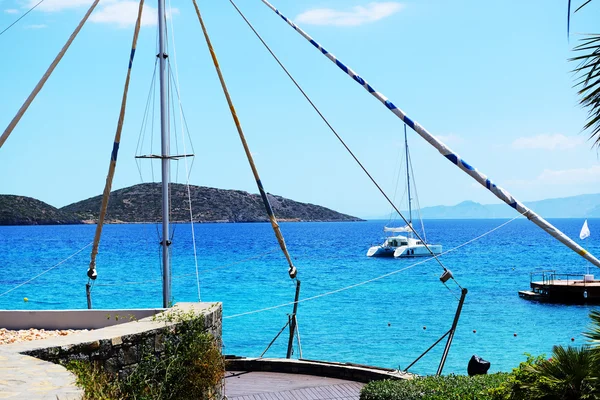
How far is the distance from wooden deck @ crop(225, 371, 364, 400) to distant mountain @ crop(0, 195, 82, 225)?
14707cm

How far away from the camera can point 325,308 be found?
46.7 m

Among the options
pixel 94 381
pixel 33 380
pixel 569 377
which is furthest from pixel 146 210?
pixel 569 377

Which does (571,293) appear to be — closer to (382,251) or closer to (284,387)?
(284,387)

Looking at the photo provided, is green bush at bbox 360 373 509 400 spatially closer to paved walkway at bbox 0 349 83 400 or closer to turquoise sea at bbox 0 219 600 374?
paved walkway at bbox 0 349 83 400

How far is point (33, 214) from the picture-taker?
16450cm

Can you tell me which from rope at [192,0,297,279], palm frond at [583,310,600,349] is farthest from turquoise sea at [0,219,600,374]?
palm frond at [583,310,600,349]

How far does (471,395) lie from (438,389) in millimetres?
771

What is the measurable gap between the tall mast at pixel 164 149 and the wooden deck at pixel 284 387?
216cm

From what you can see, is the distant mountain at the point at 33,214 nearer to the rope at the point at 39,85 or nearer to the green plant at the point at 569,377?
the rope at the point at 39,85

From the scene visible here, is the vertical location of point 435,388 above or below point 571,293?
above

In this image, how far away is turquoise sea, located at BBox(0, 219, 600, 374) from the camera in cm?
3400

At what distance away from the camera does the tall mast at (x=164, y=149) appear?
12797mm

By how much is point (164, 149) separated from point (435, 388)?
6.53 m

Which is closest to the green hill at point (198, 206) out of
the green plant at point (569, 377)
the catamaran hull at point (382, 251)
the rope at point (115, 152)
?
the catamaran hull at point (382, 251)
